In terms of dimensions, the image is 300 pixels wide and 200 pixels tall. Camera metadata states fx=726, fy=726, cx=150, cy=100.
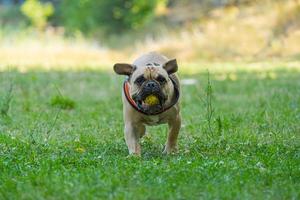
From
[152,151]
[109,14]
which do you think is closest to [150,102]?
[152,151]

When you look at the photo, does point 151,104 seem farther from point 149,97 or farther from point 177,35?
point 177,35

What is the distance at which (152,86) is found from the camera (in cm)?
612

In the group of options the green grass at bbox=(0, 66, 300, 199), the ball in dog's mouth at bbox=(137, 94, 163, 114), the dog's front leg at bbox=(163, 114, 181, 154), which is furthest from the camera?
the dog's front leg at bbox=(163, 114, 181, 154)

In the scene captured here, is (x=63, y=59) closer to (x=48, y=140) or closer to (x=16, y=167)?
(x=48, y=140)

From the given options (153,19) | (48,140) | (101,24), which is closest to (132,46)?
(153,19)

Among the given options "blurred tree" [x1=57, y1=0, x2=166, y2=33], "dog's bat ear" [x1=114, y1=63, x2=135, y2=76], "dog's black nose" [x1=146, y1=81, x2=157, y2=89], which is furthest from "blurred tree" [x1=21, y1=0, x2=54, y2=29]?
"dog's black nose" [x1=146, y1=81, x2=157, y2=89]

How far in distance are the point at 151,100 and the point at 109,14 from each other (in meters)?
29.4

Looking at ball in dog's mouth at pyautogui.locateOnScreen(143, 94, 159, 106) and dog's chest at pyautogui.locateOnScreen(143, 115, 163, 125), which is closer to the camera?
ball in dog's mouth at pyautogui.locateOnScreen(143, 94, 159, 106)

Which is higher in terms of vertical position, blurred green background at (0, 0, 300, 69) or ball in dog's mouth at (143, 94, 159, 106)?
ball in dog's mouth at (143, 94, 159, 106)

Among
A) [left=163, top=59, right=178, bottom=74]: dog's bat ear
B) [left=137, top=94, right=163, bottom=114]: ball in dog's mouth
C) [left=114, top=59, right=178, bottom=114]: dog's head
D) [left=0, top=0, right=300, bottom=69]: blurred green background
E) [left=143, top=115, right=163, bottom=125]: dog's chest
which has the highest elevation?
[left=163, top=59, right=178, bottom=74]: dog's bat ear

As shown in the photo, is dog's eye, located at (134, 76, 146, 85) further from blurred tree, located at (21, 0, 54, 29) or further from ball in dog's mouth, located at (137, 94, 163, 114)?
blurred tree, located at (21, 0, 54, 29)

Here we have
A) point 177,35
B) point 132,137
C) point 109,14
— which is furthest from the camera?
point 109,14

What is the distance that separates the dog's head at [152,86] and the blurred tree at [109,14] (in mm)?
26440

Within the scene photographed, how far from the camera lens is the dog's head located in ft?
20.2
